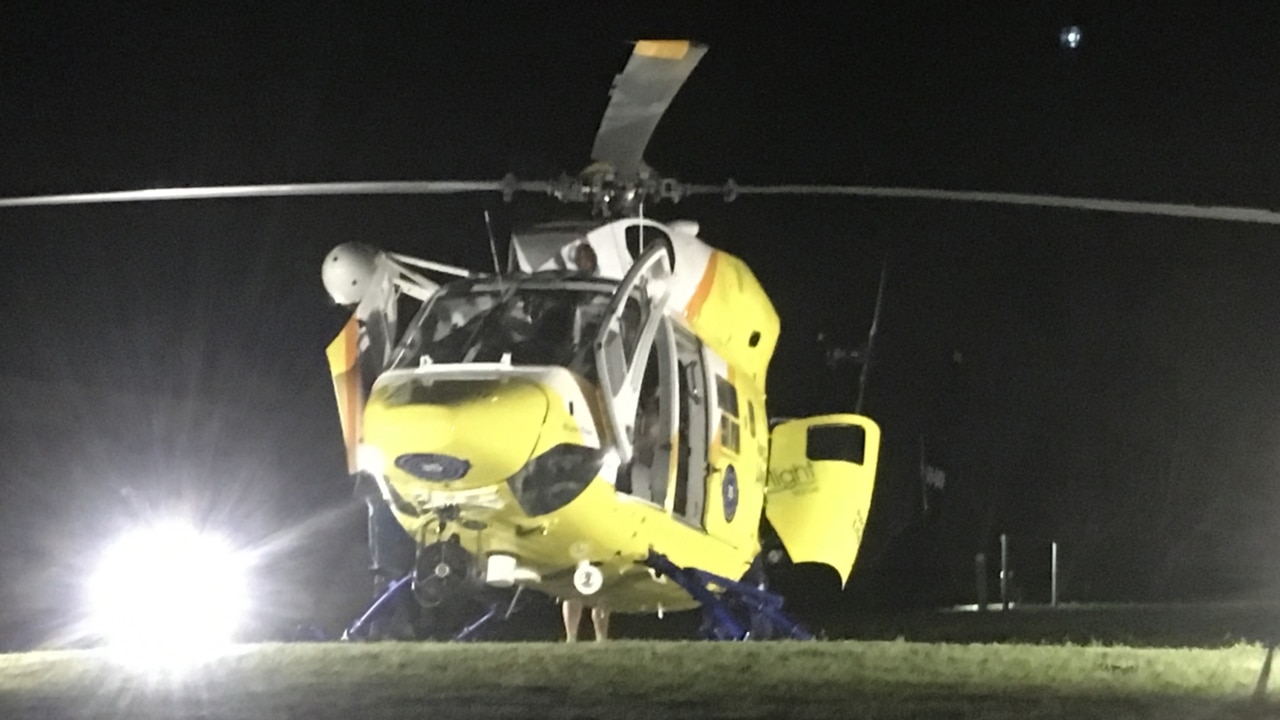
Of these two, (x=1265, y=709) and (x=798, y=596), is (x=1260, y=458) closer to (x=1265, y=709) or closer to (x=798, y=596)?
(x=798, y=596)

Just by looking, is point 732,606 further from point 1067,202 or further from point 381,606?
point 1067,202

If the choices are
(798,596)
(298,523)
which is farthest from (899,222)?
(298,523)

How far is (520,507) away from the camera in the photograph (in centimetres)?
625

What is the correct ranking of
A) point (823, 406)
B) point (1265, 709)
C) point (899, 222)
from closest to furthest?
point (1265, 709) → point (823, 406) → point (899, 222)

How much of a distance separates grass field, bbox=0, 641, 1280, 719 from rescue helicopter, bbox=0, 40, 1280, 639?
64cm

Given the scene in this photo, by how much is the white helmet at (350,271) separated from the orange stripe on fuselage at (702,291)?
5.40 feet

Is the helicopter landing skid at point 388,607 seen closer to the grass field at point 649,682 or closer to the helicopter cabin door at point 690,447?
the helicopter cabin door at point 690,447

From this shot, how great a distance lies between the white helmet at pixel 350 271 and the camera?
718 centimetres

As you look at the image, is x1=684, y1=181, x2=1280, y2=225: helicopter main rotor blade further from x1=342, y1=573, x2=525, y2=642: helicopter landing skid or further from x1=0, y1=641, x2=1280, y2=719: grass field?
x1=342, y1=573, x2=525, y2=642: helicopter landing skid

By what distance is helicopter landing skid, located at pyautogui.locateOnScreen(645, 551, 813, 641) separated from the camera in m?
6.78

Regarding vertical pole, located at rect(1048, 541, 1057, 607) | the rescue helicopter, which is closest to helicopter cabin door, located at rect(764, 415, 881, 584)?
the rescue helicopter

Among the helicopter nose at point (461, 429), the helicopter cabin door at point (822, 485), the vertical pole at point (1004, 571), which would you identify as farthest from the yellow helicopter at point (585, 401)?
the vertical pole at point (1004, 571)

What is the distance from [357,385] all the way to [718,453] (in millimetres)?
1890

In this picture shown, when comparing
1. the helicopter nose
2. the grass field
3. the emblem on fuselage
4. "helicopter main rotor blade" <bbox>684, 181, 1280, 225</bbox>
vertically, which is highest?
"helicopter main rotor blade" <bbox>684, 181, 1280, 225</bbox>
